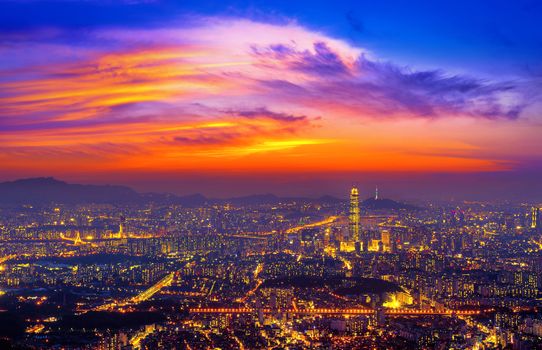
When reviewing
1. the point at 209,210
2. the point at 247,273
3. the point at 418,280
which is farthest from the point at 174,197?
the point at 418,280

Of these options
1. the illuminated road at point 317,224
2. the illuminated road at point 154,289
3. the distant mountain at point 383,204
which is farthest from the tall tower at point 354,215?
the illuminated road at point 154,289

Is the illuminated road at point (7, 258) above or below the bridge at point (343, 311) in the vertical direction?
above

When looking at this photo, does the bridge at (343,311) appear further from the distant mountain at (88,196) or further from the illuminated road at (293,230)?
the distant mountain at (88,196)

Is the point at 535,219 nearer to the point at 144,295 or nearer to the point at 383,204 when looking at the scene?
the point at 383,204

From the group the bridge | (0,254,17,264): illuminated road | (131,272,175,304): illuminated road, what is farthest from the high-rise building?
(0,254,17,264): illuminated road

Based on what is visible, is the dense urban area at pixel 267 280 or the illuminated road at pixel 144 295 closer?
the dense urban area at pixel 267 280

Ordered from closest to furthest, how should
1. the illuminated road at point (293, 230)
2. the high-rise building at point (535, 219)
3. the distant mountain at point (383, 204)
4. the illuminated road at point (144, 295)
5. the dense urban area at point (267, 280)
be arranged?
the dense urban area at point (267, 280)
the illuminated road at point (144, 295)
the illuminated road at point (293, 230)
the high-rise building at point (535, 219)
the distant mountain at point (383, 204)

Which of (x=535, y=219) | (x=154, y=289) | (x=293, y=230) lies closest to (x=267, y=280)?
(x=154, y=289)
